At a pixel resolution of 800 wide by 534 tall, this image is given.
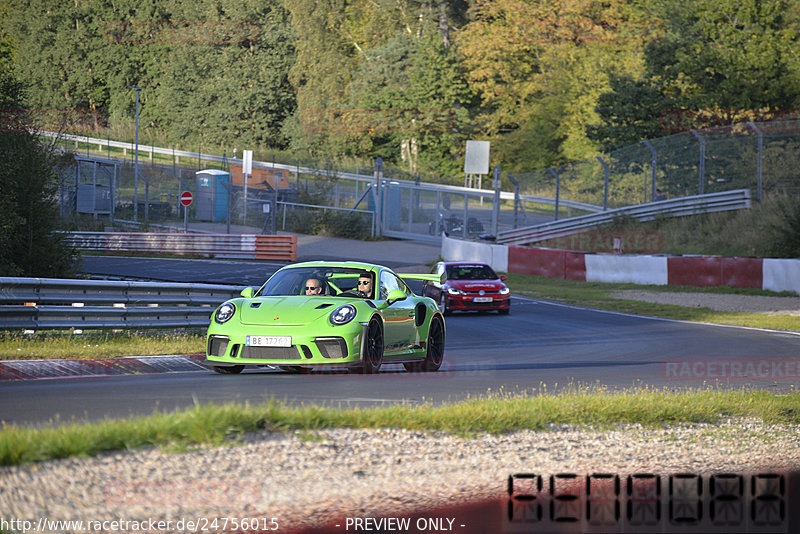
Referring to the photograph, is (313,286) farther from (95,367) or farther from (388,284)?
(95,367)


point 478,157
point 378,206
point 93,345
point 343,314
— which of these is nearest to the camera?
point 343,314

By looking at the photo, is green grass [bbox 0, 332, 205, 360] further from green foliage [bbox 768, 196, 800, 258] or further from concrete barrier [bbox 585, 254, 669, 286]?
green foliage [bbox 768, 196, 800, 258]

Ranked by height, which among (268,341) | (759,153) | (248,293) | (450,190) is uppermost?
(759,153)

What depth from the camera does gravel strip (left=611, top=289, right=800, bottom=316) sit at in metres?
23.5

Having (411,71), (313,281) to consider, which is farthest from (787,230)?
(411,71)

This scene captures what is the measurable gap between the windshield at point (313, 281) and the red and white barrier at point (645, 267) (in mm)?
16724

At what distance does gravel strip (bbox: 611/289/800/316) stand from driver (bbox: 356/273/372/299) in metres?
13.4

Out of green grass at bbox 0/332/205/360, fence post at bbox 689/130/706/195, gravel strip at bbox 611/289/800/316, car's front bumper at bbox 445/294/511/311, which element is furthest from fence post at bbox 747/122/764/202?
green grass at bbox 0/332/205/360

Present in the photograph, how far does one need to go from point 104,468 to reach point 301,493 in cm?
118

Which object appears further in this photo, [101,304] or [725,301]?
[725,301]

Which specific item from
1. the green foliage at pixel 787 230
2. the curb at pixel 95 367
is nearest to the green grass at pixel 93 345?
the curb at pixel 95 367

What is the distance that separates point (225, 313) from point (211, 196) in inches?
1799

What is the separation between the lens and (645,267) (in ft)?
97.3

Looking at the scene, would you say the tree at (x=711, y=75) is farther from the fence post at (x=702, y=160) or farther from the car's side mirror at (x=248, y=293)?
the car's side mirror at (x=248, y=293)
